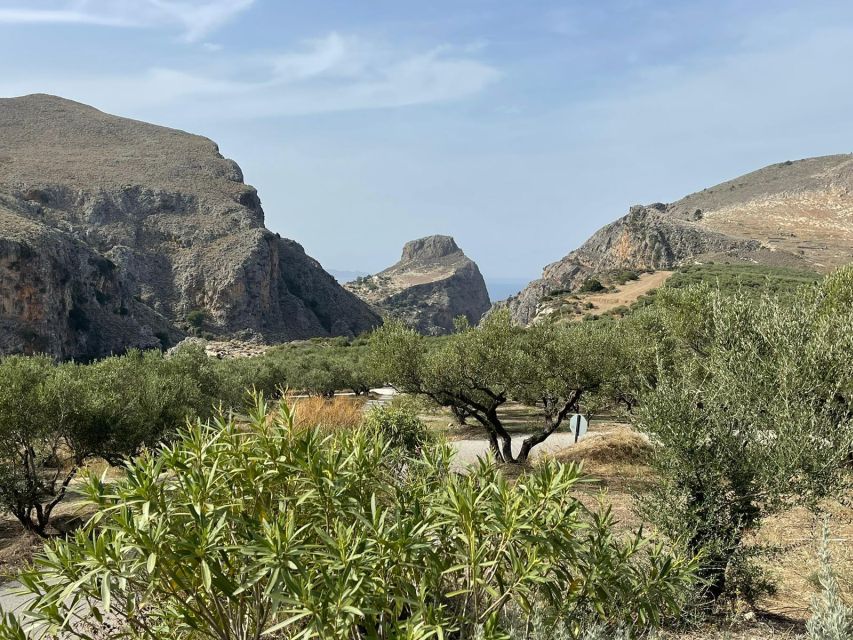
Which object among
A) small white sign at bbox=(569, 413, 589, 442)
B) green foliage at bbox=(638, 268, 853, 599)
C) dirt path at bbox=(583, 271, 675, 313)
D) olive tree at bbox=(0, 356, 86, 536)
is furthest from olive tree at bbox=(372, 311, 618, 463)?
dirt path at bbox=(583, 271, 675, 313)

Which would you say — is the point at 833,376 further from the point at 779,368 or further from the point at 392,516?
the point at 392,516

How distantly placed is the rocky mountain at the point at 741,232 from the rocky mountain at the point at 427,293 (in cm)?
3596

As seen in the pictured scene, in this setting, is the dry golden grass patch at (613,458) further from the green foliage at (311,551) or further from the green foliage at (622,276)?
the green foliage at (622,276)

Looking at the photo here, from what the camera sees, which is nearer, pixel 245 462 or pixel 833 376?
pixel 245 462

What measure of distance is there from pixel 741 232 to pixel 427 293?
87375 mm

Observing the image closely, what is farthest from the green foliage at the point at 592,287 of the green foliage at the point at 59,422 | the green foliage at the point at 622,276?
the green foliage at the point at 59,422

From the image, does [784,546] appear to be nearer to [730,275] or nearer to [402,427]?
[402,427]

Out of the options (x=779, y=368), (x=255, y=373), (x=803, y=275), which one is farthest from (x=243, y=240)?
(x=779, y=368)

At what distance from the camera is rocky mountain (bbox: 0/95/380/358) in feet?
215

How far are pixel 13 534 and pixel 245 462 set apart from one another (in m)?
15.1

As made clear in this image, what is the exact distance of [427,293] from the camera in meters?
164

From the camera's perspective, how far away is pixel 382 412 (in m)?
16.9

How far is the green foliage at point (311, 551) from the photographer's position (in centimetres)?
387

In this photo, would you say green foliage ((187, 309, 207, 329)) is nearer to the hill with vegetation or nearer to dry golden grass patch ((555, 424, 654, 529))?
the hill with vegetation
